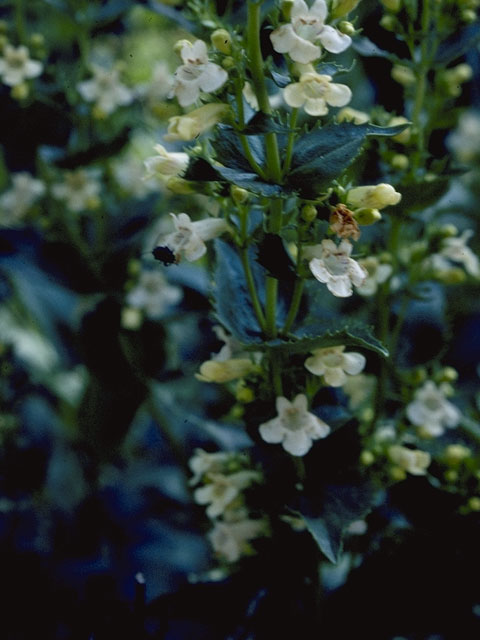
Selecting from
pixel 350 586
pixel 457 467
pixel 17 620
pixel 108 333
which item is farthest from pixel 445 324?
pixel 17 620

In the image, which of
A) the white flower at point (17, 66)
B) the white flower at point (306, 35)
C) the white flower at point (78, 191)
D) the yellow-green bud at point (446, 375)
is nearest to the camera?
the white flower at point (306, 35)

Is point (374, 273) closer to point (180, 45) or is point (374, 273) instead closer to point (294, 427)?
point (294, 427)

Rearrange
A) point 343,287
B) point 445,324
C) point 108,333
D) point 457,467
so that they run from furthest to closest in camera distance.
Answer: point 108,333, point 445,324, point 457,467, point 343,287

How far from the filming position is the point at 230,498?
764 mm

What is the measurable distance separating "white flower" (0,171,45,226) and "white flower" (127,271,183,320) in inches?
8.7

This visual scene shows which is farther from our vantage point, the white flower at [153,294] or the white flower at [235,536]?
the white flower at [153,294]

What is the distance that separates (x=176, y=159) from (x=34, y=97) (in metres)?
0.57

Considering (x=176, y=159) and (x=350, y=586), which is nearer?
(x=176, y=159)

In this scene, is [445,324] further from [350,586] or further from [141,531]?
[141,531]

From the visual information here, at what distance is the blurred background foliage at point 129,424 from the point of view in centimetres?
82

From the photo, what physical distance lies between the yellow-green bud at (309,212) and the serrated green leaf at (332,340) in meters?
0.09

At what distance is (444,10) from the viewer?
836 millimetres

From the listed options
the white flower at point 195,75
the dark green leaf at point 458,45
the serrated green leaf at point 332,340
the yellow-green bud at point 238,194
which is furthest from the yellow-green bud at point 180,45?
A: the dark green leaf at point 458,45

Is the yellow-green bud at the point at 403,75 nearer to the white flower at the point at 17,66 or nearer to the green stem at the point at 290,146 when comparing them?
the green stem at the point at 290,146
